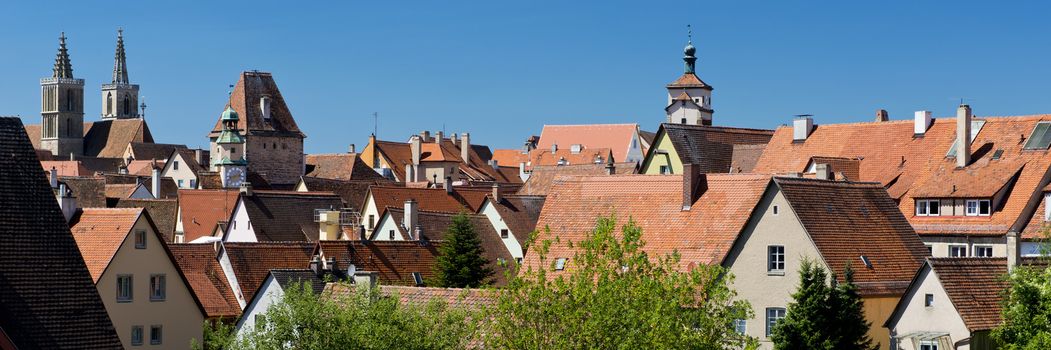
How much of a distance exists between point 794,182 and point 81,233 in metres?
21.0

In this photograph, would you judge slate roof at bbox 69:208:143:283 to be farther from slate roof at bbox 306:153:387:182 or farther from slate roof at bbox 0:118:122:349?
slate roof at bbox 306:153:387:182

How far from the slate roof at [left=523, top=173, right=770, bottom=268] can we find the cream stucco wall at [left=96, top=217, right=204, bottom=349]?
10.5m

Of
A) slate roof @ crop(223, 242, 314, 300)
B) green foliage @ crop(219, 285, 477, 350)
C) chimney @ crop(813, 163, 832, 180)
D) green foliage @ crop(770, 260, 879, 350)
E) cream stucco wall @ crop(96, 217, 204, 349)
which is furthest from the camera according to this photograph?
slate roof @ crop(223, 242, 314, 300)

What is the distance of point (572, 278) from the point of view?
33.4 m

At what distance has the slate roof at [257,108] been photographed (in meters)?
132

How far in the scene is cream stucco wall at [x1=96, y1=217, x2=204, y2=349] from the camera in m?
49.9

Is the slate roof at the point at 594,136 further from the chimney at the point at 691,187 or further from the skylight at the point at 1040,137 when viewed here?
the chimney at the point at 691,187

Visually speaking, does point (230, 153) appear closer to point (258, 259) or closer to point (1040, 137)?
point (258, 259)

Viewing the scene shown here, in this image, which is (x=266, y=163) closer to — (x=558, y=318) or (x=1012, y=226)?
(x=1012, y=226)

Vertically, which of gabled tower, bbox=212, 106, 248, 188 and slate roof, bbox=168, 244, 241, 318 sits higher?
gabled tower, bbox=212, 106, 248, 188

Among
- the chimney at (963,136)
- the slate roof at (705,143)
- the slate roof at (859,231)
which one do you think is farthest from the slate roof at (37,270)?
the slate roof at (705,143)

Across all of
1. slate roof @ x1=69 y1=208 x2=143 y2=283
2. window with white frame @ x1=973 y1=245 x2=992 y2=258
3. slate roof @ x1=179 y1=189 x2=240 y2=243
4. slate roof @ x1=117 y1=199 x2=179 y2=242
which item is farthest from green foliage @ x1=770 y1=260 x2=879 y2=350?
slate roof @ x1=117 y1=199 x2=179 y2=242

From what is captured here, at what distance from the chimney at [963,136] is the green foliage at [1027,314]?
52.8ft

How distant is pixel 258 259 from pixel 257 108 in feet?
246
